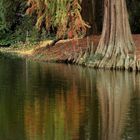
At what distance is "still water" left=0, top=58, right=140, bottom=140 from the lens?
44.6 ft

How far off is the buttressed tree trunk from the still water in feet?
4.84

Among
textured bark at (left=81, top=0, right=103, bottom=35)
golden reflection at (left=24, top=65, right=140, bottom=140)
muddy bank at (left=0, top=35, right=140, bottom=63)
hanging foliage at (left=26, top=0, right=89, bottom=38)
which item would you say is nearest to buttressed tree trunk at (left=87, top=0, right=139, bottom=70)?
muddy bank at (left=0, top=35, right=140, bottom=63)

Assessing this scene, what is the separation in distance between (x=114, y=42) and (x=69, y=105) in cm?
1317

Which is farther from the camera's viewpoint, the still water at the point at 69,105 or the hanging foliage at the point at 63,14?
the hanging foliage at the point at 63,14

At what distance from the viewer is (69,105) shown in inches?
694

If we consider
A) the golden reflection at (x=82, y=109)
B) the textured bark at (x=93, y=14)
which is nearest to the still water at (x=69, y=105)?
the golden reflection at (x=82, y=109)

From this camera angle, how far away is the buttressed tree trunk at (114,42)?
29081 mm

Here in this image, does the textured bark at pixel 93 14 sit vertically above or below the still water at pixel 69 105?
above

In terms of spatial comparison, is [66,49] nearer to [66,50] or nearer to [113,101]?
[66,50]

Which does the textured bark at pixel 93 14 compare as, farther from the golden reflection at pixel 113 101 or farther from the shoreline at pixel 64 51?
the golden reflection at pixel 113 101

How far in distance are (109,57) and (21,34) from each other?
21.2 metres

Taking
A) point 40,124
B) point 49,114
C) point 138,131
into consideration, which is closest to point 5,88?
point 49,114

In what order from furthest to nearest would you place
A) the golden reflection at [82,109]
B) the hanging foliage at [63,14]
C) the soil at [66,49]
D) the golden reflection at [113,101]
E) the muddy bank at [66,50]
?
the soil at [66,49]
the muddy bank at [66,50]
the hanging foliage at [63,14]
the golden reflection at [113,101]
the golden reflection at [82,109]

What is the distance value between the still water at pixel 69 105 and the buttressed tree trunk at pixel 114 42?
4.84 ft
